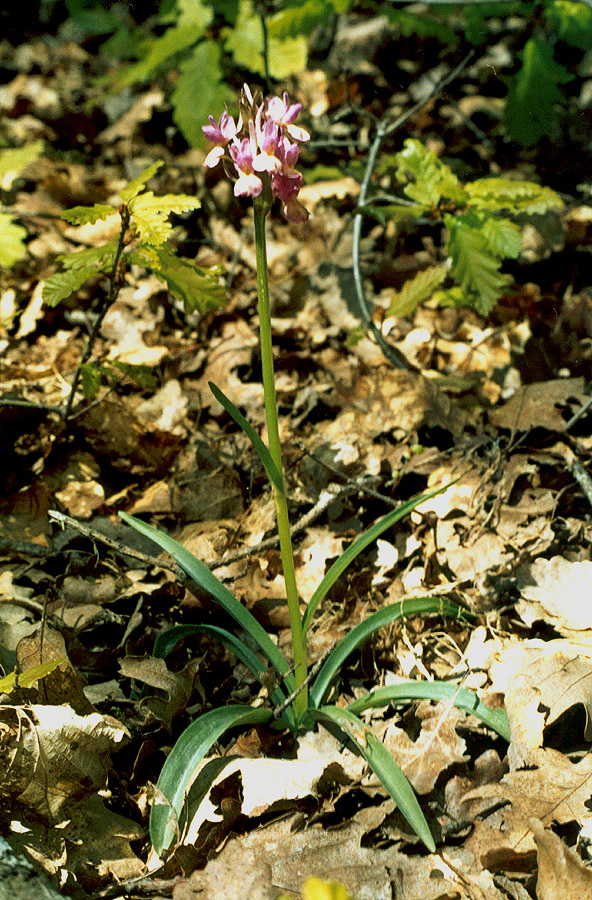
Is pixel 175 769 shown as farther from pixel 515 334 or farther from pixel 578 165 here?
pixel 578 165

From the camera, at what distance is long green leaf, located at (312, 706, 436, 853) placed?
1248 mm

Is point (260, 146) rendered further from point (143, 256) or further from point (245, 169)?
point (143, 256)

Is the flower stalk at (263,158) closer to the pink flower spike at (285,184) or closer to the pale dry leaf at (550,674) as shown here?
the pink flower spike at (285,184)

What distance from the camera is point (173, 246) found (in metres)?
1.85

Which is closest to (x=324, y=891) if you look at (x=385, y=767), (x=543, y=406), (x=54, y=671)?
(x=385, y=767)

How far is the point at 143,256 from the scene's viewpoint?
6.15 ft

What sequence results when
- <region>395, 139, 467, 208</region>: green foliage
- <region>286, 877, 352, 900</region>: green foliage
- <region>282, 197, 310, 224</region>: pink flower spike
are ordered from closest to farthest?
<region>286, 877, 352, 900</region>: green foliage, <region>282, 197, 310, 224</region>: pink flower spike, <region>395, 139, 467, 208</region>: green foliage

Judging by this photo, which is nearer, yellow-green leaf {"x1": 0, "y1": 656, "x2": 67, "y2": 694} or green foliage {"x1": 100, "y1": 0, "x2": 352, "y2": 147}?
yellow-green leaf {"x1": 0, "y1": 656, "x2": 67, "y2": 694}

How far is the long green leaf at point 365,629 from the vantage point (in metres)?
1.55

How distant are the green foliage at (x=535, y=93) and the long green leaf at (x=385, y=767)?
2.88m

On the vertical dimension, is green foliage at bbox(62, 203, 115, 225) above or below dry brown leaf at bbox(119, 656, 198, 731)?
above

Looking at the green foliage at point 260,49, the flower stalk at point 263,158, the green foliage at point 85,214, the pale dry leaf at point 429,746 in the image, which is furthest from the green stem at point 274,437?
the green foliage at point 260,49

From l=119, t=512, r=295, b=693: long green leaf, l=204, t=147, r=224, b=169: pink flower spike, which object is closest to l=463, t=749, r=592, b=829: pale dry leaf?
l=119, t=512, r=295, b=693: long green leaf

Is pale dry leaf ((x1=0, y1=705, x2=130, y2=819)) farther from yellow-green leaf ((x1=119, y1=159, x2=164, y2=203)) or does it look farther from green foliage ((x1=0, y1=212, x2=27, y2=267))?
green foliage ((x1=0, y1=212, x2=27, y2=267))
